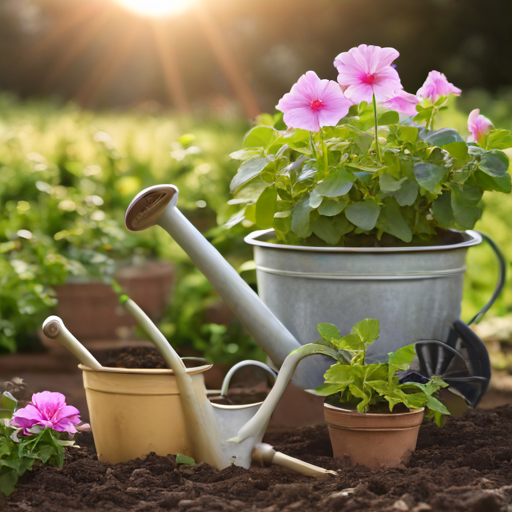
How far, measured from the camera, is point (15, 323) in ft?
9.70

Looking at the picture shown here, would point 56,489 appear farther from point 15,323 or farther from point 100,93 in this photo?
point 100,93

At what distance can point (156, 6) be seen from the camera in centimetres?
1418

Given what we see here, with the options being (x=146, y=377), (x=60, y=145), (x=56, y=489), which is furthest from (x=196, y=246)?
(x=60, y=145)

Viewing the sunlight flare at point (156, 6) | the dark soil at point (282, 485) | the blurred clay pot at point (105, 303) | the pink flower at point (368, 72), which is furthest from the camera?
the sunlight flare at point (156, 6)

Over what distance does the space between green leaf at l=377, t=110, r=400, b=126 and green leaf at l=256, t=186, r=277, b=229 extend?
31 centimetres

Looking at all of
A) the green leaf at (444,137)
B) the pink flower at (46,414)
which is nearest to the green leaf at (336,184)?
the green leaf at (444,137)

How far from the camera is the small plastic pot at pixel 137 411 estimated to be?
1470 millimetres

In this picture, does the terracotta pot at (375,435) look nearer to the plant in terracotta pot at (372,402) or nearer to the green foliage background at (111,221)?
the plant in terracotta pot at (372,402)

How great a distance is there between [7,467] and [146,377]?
13.1 inches

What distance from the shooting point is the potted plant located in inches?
59.7

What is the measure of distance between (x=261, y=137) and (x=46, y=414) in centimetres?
87

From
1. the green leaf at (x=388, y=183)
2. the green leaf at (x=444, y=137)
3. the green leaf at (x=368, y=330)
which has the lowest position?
the green leaf at (x=368, y=330)

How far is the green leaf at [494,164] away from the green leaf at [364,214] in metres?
0.28

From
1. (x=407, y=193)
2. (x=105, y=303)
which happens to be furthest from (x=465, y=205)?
(x=105, y=303)
